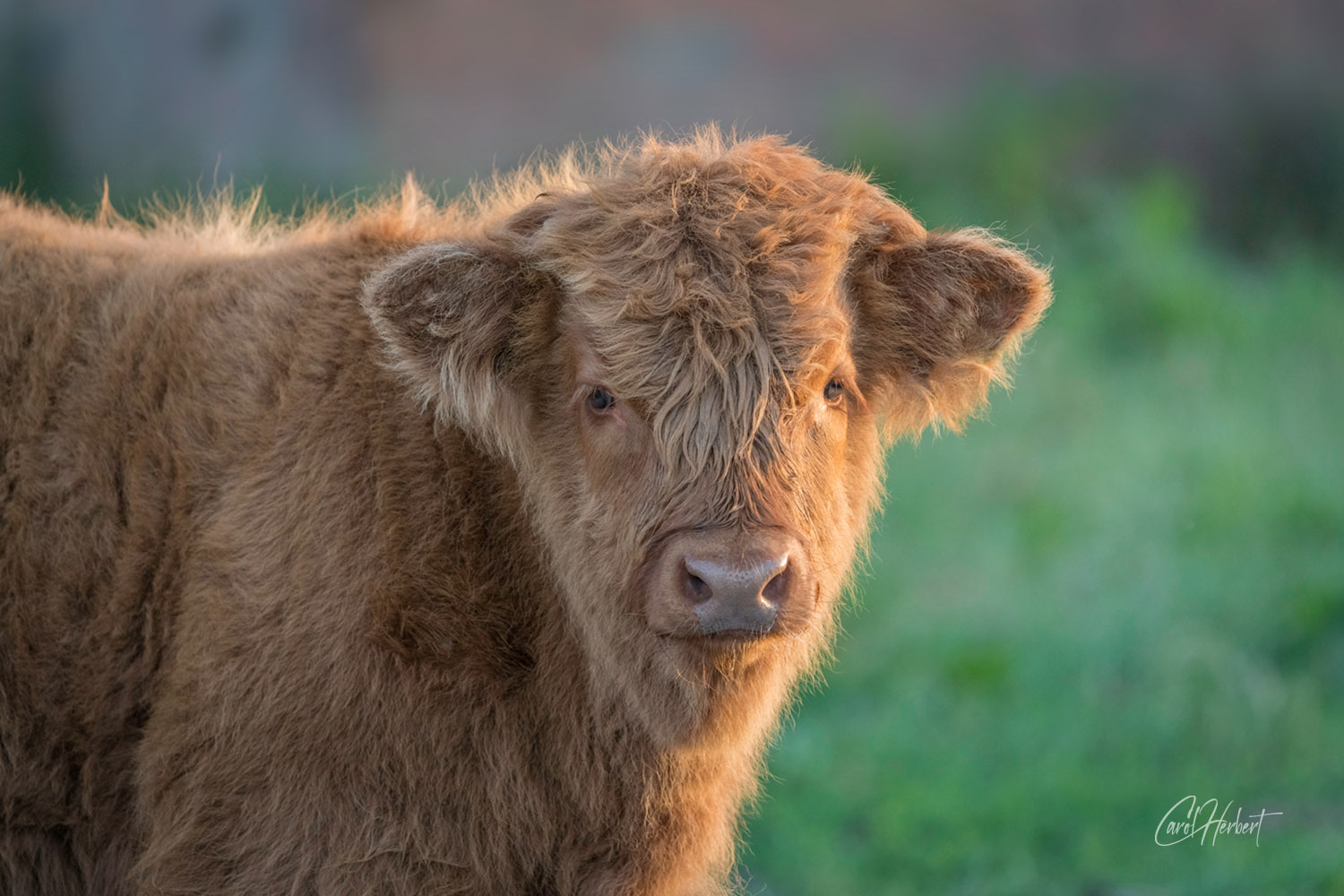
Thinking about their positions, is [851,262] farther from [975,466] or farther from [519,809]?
[975,466]

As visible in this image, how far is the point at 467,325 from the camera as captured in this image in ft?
11.7

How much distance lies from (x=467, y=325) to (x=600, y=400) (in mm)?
429

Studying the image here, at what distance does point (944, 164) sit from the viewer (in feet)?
39.5

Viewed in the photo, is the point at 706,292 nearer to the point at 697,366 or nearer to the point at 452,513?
the point at 697,366

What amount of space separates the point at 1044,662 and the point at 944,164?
19.4 feet

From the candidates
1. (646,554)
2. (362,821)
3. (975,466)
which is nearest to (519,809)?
(362,821)

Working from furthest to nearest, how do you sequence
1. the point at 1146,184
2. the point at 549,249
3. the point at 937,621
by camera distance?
the point at 1146,184
the point at 937,621
the point at 549,249

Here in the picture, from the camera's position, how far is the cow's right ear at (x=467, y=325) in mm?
Answer: 3494

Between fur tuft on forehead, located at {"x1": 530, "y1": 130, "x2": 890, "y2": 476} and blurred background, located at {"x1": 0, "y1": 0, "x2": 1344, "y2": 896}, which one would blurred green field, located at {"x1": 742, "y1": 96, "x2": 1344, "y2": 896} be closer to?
blurred background, located at {"x1": 0, "y1": 0, "x2": 1344, "y2": 896}

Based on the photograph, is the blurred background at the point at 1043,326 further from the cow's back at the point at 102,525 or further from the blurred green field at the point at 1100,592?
the cow's back at the point at 102,525

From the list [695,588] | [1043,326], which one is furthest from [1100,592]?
[695,588]

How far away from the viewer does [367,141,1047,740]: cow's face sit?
10.9 ft

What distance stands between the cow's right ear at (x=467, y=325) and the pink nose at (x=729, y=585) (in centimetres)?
73

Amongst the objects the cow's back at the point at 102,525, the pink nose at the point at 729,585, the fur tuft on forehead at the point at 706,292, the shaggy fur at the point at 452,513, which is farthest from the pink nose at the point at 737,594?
the cow's back at the point at 102,525
